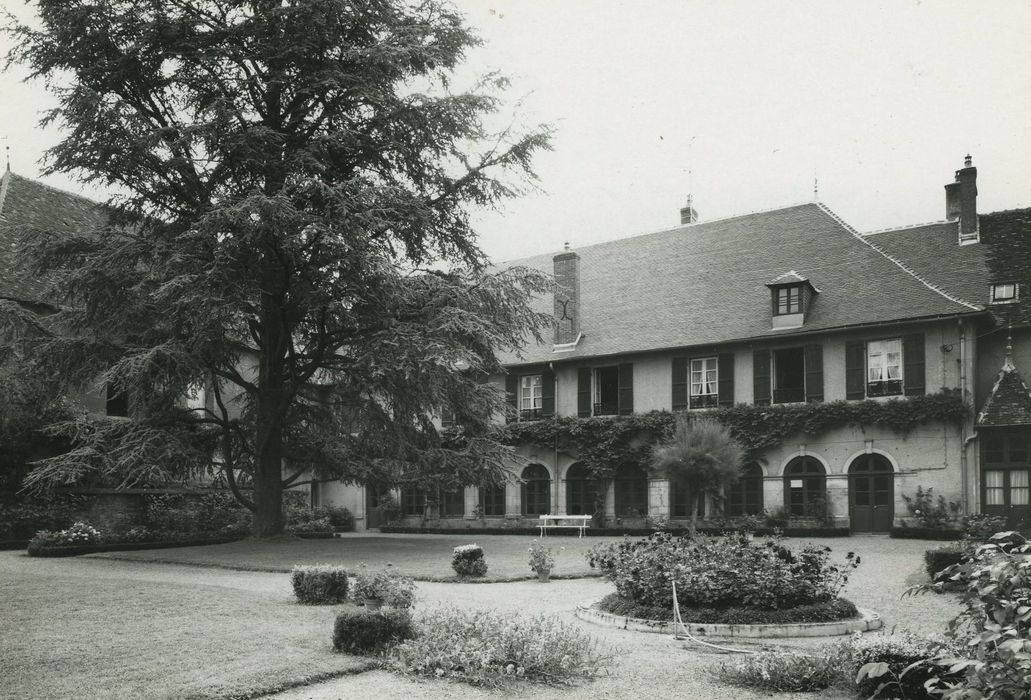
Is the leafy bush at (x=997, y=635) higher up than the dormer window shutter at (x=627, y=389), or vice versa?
the dormer window shutter at (x=627, y=389)

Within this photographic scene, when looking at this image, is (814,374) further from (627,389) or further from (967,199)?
(967,199)

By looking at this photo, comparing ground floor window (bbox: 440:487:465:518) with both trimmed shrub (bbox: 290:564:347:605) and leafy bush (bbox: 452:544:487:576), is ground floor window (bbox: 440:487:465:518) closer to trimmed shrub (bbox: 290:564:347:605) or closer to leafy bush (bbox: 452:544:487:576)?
leafy bush (bbox: 452:544:487:576)

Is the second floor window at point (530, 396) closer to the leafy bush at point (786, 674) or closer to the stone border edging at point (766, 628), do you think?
the stone border edging at point (766, 628)

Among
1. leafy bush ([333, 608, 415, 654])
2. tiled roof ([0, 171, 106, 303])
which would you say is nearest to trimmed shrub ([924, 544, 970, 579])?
leafy bush ([333, 608, 415, 654])

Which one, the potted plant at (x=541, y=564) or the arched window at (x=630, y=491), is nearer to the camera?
the potted plant at (x=541, y=564)

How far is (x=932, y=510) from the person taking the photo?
78.7ft

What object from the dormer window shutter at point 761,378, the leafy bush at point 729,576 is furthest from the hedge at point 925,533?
the leafy bush at point 729,576

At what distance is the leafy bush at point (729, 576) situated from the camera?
10086 mm

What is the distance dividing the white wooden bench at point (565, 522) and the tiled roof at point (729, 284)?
5.25 meters

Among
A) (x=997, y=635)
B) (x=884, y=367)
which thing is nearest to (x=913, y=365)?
(x=884, y=367)

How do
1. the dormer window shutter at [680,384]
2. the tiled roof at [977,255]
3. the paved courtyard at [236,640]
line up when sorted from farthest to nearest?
the dormer window shutter at [680,384], the tiled roof at [977,255], the paved courtyard at [236,640]

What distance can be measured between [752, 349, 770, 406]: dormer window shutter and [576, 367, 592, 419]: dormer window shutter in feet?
18.7

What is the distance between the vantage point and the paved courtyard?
287 inches

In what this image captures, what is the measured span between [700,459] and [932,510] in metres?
6.38
